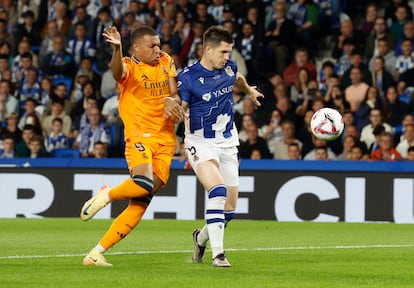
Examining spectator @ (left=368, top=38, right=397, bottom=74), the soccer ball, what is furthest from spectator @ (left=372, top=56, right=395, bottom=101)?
the soccer ball

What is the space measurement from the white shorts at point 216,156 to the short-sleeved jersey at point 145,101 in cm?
23

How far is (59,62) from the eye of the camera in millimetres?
24406

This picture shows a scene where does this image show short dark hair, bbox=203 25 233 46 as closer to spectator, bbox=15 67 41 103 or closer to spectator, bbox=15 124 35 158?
spectator, bbox=15 124 35 158

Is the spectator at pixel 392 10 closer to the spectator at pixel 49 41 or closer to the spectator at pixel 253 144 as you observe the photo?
the spectator at pixel 253 144

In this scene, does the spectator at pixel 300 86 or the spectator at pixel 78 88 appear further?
the spectator at pixel 78 88

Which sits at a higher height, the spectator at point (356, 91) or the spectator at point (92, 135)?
the spectator at point (356, 91)

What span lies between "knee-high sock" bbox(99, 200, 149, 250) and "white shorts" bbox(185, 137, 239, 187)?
659 mm

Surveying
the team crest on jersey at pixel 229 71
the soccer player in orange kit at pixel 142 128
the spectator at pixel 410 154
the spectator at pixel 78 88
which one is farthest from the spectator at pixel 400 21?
the soccer player in orange kit at pixel 142 128

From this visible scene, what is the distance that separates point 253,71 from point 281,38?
35.5 inches

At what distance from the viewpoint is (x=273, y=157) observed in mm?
20625

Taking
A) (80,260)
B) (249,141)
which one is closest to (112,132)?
(249,141)

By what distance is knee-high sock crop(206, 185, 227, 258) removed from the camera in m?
10.3

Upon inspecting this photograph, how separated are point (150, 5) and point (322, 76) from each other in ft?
15.7

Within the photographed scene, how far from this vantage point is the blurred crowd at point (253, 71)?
20.6m
